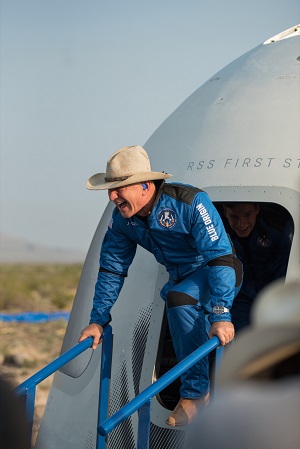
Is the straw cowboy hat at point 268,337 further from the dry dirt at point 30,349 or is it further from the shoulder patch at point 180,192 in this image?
the dry dirt at point 30,349

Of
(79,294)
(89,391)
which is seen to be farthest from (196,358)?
(79,294)

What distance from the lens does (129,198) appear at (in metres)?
4.86

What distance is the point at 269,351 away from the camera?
4.41 ft

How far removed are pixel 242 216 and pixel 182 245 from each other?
1017 millimetres

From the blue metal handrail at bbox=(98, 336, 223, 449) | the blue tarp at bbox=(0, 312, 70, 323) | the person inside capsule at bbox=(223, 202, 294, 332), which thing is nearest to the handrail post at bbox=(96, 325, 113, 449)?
the blue metal handrail at bbox=(98, 336, 223, 449)

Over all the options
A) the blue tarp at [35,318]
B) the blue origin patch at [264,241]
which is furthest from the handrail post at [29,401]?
the blue tarp at [35,318]

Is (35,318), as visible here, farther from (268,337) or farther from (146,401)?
(268,337)

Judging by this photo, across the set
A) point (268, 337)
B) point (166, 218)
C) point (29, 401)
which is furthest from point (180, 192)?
point (268, 337)

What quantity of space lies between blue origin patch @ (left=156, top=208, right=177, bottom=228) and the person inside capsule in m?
1.16

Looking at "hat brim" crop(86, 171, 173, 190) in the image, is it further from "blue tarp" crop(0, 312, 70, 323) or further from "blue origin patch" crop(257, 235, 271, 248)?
"blue tarp" crop(0, 312, 70, 323)

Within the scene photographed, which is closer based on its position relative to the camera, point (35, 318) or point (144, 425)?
point (144, 425)

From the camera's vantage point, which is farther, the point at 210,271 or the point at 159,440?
the point at 159,440

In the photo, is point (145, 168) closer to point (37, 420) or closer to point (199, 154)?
point (199, 154)

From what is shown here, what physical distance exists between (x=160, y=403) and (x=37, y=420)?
6.62m
